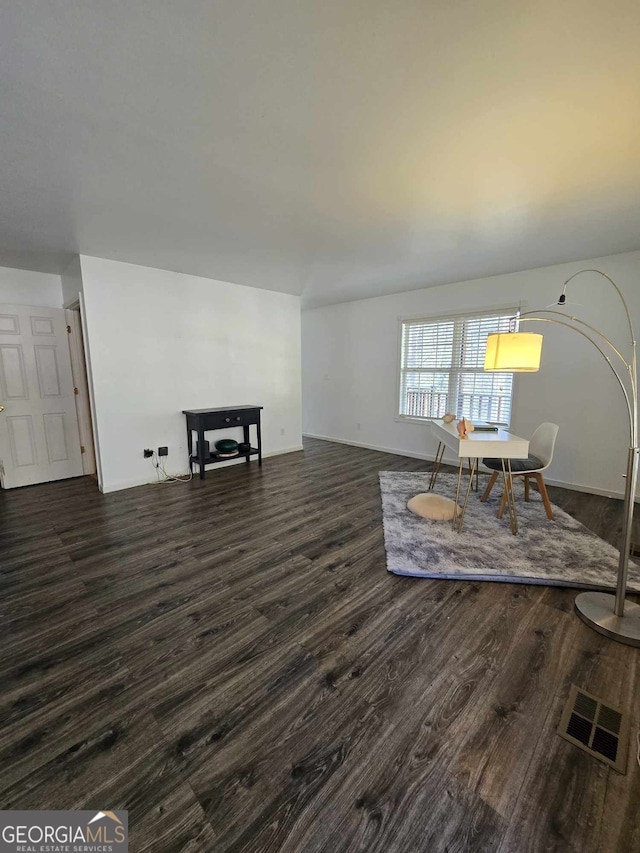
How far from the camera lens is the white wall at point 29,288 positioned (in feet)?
13.2

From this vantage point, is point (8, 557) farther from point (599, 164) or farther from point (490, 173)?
point (599, 164)

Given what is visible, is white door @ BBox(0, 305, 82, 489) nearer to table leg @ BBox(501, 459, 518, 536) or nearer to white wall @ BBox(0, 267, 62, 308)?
white wall @ BBox(0, 267, 62, 308)

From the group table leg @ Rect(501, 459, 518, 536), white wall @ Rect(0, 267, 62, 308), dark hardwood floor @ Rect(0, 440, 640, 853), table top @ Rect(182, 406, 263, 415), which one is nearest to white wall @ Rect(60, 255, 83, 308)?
white wall @ Rect(0, 267, 62, 308)

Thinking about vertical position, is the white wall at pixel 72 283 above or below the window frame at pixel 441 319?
above

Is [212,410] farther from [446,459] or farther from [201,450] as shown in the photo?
[446,459]

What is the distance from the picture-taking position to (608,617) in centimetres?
188

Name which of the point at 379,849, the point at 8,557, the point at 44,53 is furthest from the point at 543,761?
the point at 8,557

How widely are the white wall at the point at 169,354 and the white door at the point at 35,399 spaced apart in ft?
2.97

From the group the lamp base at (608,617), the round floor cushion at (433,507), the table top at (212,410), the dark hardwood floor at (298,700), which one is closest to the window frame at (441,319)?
the round floor cushion at (433,507)

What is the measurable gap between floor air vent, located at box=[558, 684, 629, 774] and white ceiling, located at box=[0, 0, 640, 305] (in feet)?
8.49

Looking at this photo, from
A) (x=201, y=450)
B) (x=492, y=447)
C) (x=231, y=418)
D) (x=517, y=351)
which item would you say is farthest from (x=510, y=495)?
(x=201, y=450)

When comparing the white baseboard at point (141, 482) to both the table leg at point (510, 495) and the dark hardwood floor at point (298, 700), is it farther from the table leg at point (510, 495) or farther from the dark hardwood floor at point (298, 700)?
the table leg at point (510, 495)

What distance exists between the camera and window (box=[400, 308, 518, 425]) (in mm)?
4566

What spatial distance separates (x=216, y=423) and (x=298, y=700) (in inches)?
133
